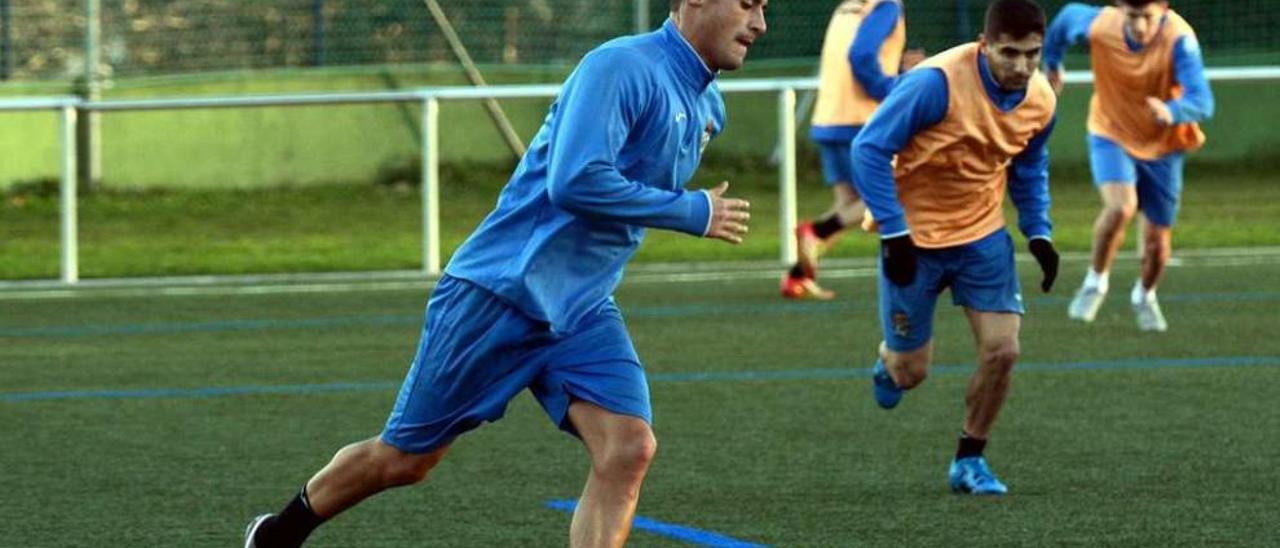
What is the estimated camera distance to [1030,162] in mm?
9055

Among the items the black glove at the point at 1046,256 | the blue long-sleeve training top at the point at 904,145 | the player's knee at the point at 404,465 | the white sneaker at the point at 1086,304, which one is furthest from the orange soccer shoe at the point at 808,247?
the player's knee at the point at 404,465

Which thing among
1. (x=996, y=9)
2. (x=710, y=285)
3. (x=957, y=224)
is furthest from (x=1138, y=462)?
(x=710, y=285)

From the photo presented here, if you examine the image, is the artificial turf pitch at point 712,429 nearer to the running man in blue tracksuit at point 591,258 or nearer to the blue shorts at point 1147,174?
the blue shorts at point 1147,174

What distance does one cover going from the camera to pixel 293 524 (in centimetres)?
688

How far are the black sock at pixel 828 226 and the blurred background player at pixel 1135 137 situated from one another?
1689 mm

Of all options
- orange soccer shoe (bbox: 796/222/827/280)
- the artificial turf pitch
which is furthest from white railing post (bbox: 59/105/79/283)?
orange soccer shoe (bbox: 796/222/827/280)

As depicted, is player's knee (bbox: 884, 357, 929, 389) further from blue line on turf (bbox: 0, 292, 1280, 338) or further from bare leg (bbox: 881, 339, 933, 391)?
blue line on turf (bbox: 0, 292, 1280, 338)

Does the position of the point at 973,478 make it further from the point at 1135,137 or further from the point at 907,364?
the point at 1135,137

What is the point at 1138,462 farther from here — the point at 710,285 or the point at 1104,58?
the point at 710,285

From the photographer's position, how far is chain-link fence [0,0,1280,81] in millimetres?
25422

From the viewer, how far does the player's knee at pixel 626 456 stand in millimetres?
6234

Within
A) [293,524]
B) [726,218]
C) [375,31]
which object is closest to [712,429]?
[293,524]

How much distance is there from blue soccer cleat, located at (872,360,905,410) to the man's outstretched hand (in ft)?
11.3

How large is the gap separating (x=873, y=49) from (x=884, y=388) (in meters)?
6.15
